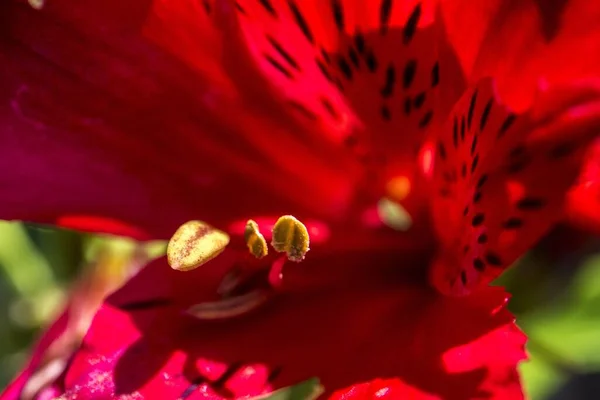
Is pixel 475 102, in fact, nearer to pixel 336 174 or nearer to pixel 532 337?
pixel 336 174

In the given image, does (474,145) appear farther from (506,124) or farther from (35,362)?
(35,362)

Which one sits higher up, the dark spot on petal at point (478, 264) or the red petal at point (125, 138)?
the red petal at point (125, 138)

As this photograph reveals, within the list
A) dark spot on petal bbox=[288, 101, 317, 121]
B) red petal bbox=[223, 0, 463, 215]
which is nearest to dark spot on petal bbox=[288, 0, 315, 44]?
red petal bbox=[223, 0, 463, 215]

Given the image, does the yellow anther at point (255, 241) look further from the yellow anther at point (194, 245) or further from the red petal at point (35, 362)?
the red petal at point (35, 362)

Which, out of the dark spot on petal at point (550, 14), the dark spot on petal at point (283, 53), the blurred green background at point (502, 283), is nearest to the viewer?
the dark spot on petal at point (550, 14)

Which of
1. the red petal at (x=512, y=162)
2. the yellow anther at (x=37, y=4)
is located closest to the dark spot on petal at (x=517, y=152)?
the red petal at (x=512, y=162)

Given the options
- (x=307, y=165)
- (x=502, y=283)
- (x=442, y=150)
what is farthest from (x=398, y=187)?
(x=502, y=283)

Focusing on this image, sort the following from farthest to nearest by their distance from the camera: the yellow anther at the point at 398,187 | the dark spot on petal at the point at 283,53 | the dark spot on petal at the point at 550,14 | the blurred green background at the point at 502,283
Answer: the blurred green background at the point at 502,283, the yellow anther at the point at 398,187, the dark spot on petal at the point at 283,53, the dark spot on petal at the point at 550,14

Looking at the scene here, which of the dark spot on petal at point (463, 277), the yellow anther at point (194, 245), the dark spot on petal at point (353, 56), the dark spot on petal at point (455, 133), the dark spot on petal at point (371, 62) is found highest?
the dark spot on petal at point (353, 56)
